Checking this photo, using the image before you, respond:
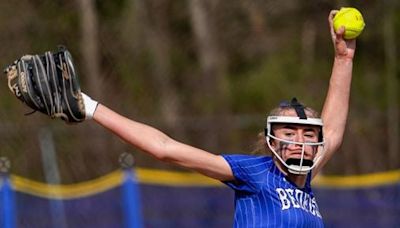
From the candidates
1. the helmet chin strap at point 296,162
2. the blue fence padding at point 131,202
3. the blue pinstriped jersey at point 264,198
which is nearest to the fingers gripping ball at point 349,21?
the helmet chin strap at point 296,162

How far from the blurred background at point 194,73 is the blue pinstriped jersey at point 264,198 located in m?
7.44

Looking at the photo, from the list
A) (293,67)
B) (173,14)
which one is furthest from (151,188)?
(293,67)

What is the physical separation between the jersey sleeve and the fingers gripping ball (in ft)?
2.96

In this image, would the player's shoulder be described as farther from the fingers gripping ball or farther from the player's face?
the fingers gripping ball

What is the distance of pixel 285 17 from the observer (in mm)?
19984

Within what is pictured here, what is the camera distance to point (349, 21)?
5.22 m

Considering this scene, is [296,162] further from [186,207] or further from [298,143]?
[186,207]

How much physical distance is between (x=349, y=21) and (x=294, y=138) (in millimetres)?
772

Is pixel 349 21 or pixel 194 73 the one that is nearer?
pixel 349 21

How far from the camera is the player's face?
4.72 metres

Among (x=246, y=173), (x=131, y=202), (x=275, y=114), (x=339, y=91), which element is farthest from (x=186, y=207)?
(x=246, y=173)

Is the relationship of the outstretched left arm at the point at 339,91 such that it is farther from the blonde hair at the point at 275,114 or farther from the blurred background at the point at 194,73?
the blurred background at the point at 194,73

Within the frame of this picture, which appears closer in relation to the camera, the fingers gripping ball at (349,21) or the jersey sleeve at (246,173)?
the jersey sleeve at (246,173)

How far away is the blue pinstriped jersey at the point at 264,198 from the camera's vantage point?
4.68 m
